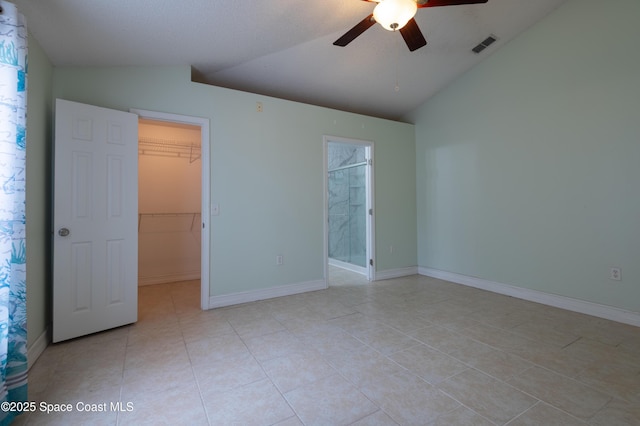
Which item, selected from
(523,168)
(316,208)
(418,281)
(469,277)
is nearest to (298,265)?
(316,208)

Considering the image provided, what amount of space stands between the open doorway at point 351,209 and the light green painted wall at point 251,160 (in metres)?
0.49

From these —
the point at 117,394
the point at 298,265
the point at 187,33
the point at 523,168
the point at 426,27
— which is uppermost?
the point at 426,27

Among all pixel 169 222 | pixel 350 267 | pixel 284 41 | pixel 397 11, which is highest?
pixel 284 41

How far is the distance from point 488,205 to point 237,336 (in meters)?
3.54

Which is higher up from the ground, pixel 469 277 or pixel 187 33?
pixel 187 33

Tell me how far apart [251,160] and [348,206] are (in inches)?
96.1

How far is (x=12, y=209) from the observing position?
1.51 meters

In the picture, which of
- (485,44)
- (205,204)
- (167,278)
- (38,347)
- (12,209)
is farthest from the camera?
(167,278)

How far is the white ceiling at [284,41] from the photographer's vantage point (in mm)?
2123

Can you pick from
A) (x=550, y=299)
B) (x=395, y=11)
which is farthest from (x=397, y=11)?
(x=550, y=299)

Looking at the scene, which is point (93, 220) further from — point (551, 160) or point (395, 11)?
point (551, 160)

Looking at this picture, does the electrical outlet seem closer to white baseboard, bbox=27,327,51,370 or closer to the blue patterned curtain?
the blue patterned curtain

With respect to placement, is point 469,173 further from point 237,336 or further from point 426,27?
point 237,336

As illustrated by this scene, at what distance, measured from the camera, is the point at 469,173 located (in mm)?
4043
